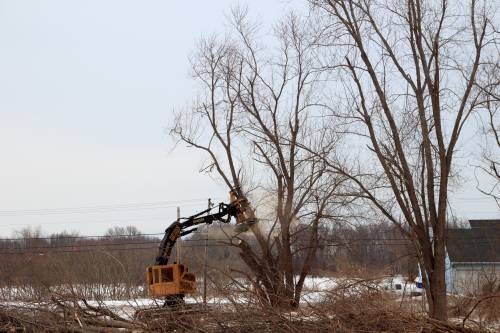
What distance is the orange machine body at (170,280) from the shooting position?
501 inches

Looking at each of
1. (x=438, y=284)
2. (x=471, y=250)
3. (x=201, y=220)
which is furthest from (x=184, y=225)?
(x=471, y=250)

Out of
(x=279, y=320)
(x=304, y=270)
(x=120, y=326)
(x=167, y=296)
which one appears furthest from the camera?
(x=304, y=270)

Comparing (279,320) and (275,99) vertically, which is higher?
(275,99)

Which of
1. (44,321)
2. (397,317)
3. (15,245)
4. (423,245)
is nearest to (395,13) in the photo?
(423,245)

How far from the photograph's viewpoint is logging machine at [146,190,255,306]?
12727 mm

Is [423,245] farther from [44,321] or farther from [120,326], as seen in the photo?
[44,321]

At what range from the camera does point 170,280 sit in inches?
510

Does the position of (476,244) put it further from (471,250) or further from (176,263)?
(176,263)

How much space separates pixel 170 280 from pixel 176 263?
388 mm

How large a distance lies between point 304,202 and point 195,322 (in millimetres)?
11913

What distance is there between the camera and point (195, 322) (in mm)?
9562

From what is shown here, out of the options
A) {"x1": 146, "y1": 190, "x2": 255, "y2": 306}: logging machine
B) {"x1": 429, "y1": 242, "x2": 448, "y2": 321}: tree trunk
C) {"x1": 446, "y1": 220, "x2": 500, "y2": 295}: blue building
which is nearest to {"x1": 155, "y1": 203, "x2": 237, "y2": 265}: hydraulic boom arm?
{"x1": 146, "y1": 190, "x2": 255, "y2": 306}: logging machine

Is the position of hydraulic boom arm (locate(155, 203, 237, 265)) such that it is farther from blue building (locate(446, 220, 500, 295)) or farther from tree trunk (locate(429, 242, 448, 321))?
blue building (locate(446, 220, 500, 295))

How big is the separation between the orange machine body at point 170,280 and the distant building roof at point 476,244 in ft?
91.5
